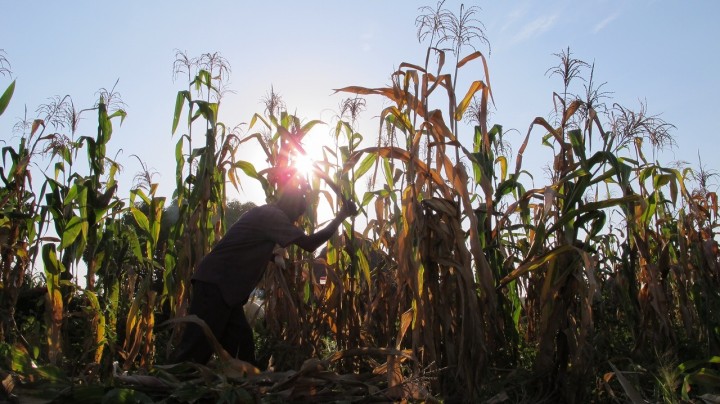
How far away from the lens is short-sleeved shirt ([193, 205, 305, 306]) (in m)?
3.96

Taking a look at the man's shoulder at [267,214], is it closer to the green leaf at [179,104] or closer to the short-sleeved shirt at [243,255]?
the short-sleeved shirt at [243,255]

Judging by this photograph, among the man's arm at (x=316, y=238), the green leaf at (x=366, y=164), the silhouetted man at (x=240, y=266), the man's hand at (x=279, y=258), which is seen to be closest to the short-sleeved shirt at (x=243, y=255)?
the silhouetted man at (x=240, y=266)

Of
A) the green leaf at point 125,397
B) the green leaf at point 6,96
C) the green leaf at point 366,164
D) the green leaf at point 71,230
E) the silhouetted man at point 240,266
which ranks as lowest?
the green leaf at point 125,397

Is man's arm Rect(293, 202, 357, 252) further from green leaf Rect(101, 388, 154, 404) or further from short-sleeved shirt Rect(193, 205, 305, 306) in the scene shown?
green leaf Rect(101, 388, 154, 404)

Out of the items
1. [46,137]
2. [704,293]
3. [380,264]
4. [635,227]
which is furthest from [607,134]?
[46,137]

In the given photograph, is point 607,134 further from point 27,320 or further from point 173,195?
point 27,320

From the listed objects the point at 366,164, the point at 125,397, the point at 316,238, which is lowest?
the point at 125,397

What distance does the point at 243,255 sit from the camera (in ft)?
13.2

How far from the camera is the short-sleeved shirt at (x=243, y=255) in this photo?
3963mm

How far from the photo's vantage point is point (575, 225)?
365 centimetres

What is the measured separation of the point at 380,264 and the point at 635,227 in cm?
166

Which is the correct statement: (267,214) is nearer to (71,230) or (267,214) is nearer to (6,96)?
(71,230)

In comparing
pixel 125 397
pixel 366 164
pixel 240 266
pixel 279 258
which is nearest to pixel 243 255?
pixel 240 266

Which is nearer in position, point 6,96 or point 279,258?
point 6,96
